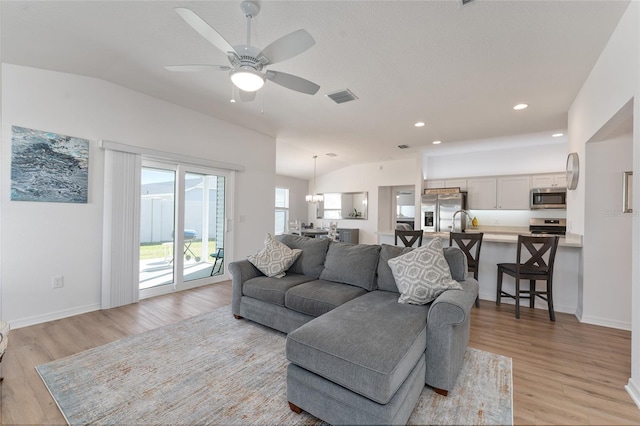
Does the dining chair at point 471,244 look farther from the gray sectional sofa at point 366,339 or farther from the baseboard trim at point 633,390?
the baseboard trim at point 633,390

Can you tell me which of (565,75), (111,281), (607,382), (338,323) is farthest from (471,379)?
(111,281)

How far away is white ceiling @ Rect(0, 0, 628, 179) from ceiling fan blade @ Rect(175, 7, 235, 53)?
40 cm

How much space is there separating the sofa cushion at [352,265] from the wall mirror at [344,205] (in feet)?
17.6

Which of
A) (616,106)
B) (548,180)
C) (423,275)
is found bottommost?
(423,275)

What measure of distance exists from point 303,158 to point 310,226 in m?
2.78

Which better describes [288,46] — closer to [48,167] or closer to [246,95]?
[246,95]

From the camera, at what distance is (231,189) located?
16.5 ft

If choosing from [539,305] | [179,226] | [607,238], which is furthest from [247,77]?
[539,305]

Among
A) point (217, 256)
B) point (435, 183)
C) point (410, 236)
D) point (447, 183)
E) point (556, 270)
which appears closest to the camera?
point (556, 270)

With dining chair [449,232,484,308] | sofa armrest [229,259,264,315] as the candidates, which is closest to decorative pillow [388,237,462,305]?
dining chair [449,232,484,308]

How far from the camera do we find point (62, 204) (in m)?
3.19

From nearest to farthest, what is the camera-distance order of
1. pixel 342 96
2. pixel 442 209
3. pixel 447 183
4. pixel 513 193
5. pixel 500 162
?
1. pixel 342 96
2. pixel 513 193
3. pixel 500 162
4. pixel 442 209
5. pixel 447 183

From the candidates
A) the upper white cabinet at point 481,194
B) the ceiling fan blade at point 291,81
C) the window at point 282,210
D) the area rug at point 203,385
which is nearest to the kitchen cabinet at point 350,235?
the window at point 282,210

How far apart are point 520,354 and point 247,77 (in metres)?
3.25
